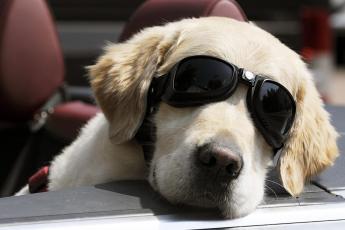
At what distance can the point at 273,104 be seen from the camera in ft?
7.86

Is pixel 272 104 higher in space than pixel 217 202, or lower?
higher

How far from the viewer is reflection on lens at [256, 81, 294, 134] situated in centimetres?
239

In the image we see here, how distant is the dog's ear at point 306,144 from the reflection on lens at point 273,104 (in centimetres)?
14

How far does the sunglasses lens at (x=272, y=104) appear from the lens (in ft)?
7.86

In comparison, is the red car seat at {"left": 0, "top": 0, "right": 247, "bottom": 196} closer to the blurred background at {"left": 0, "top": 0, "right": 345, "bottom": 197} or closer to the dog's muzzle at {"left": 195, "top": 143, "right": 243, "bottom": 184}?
the blurred background at {"left": 0, "top": 0, "right": 345, "bottom": 197}

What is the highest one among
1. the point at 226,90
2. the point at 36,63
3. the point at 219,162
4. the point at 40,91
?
the point at 226,90

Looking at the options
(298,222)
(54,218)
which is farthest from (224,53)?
(54,218)

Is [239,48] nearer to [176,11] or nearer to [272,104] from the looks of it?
[272,104]

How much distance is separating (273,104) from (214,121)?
21cm

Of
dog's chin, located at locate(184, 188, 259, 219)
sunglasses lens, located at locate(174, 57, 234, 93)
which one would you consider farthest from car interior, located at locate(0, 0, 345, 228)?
sunglasses lens, located at locate(174, 57, 234, 93)

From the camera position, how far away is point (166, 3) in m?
3.27

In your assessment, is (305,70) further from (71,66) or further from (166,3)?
(71,66)

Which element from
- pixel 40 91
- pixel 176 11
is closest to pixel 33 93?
pixel 40 91

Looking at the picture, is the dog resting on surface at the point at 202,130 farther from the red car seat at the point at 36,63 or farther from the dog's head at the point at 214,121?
the red car seat at the point at 36,63
